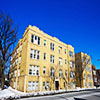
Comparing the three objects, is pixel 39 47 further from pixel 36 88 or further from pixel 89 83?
pixel 89 83

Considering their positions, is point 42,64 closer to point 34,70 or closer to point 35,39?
point 34,70

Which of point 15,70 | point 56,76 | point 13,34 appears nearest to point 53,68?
point 56,76

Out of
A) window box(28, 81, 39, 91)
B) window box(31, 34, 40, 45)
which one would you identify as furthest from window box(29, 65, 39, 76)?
window box(31, 34, 40, 45)

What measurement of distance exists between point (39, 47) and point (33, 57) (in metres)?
3.16

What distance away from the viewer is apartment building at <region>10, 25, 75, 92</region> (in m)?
22.2

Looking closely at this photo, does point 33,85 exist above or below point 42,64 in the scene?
below

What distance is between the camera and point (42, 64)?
975 inches

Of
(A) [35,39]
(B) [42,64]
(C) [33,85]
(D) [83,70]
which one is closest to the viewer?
(C) [33,85]

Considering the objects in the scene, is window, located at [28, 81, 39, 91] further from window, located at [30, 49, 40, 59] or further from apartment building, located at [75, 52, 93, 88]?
apartment building, located at [75, 52, 93, 88]

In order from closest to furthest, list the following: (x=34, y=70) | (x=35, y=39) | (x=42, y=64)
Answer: (x=34, y=70)
(x=42, y=64)
(x=35, y=39)

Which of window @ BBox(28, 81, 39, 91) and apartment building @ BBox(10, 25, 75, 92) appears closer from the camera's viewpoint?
window @ BBox(28, 81, 39, 91)

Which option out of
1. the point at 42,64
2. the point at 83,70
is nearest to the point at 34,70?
the point at 42,64

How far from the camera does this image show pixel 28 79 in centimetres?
2123

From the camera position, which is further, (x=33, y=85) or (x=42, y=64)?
(x=42, y=64)
